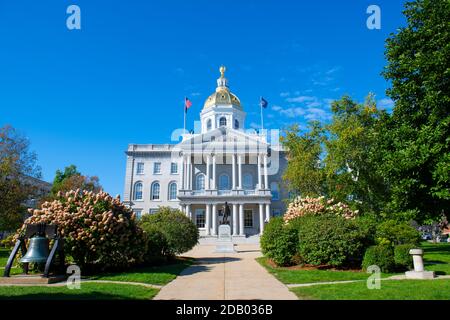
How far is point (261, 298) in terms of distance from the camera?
24.3 ft

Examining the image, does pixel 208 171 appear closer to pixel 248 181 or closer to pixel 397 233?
pixel 248 181

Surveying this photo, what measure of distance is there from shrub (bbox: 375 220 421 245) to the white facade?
24.6 metres

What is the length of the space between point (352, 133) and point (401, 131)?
45.6 ft

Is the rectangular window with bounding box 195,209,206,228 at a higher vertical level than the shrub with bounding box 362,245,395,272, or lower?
higher

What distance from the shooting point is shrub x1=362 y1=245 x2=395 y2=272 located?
1268cm

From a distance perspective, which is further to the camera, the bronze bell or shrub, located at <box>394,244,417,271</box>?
shrub, located at <box>394,244,417,271</box>

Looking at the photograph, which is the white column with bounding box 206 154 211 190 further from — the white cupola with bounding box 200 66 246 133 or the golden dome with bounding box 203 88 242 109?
the golden dome with bounding box 203 88 242 109

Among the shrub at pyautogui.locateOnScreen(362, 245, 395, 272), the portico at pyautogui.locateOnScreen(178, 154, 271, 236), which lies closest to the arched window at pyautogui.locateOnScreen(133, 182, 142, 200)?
the portico at pyautogui.locateOnScreen(178, 154, 271, 236)

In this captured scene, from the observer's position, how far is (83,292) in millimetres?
7996

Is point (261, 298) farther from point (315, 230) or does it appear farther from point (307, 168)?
point (307, 168)

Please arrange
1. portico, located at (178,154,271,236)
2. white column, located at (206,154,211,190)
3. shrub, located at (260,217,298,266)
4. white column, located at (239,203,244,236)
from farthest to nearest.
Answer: white column, located at (206,154,211,190) < portico, located at (178,154,271,236) < white column, located at (239,203,244,236) < shrub, located at (260,217,298,266)

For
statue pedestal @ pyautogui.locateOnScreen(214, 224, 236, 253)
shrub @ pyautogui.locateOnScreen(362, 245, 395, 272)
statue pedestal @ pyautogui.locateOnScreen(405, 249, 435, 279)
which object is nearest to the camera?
statue pedestal @ pyautogui.locateOnScreen(405, 249, 435, 279)
